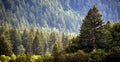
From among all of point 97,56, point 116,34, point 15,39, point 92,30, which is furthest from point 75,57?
point 15,39

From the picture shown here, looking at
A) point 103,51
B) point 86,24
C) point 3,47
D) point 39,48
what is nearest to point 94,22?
point 86,24

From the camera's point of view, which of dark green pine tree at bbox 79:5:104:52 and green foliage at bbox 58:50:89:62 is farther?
dark green pine tree at bbox 79:5:104:52

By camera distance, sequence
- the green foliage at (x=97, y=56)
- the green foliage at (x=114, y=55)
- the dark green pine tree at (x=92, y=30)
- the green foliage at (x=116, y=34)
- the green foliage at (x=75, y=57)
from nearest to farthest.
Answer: the green foliage at (x=114, y=55)
the green foliage at (x=97, y=56)
the green foliage at (x=75, y=57)
the green foliage at (x=116, y=34)
the dark green pine tree at (x=92, y=30)

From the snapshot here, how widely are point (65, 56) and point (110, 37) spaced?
834 centimetres

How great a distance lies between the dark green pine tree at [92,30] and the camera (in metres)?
60.3

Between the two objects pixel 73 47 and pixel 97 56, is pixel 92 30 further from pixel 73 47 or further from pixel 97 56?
pixel 97 56

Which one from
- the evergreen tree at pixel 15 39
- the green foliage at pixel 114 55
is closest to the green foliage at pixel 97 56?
the green foliage at pixel 114 55

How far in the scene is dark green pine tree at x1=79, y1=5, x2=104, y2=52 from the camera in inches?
2375

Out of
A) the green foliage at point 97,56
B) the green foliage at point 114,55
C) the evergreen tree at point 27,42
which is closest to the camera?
the green foliage at point 114,55

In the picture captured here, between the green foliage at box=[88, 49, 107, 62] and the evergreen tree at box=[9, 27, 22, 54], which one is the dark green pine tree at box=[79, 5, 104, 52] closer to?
the green foliage at box=[88, 49, 107, 62]

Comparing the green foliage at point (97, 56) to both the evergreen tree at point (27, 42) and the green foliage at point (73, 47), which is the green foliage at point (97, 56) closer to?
the green foliage at point (73, 47)

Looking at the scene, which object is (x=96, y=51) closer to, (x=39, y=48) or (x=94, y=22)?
(x=94, y=22)

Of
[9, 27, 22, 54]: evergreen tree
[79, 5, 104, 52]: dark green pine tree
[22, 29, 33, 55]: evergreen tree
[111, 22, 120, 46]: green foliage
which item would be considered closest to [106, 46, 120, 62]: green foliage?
[111, 22, 120, 46]: green foliage

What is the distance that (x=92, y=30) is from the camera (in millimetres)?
60688
